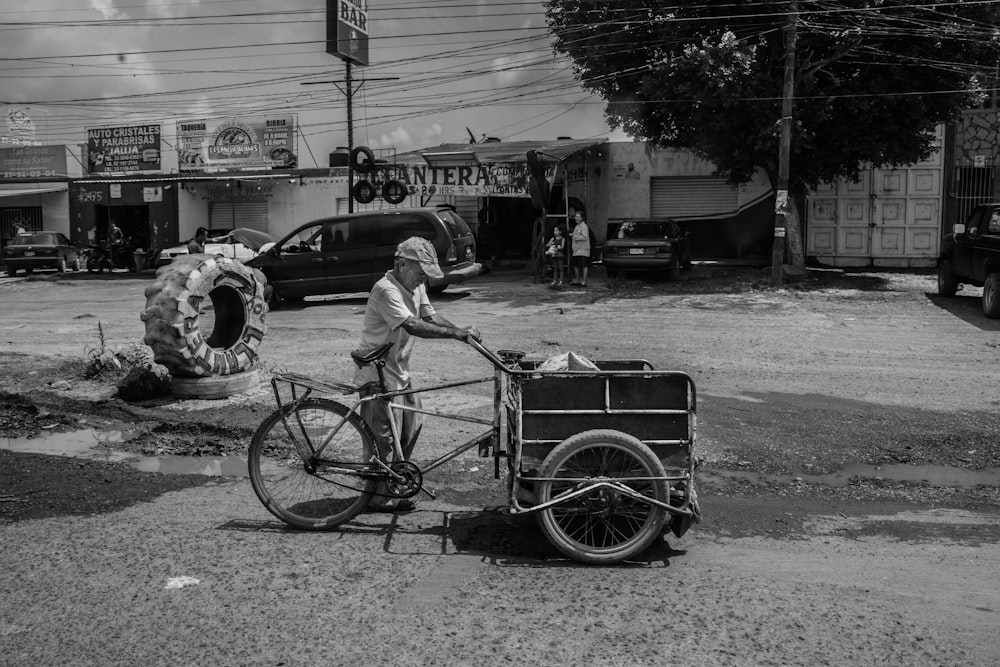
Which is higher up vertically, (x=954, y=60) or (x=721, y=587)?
(x=954, y=60)

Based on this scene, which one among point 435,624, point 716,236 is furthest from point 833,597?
point 716,236

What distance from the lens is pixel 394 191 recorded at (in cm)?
2388

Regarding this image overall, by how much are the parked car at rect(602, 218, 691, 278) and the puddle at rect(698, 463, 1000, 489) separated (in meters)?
13.7

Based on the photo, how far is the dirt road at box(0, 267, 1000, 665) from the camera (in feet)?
12.0

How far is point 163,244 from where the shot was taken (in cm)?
3142

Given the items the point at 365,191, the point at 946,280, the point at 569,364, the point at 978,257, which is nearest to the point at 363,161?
the point at 365,191

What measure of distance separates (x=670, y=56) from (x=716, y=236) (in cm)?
781

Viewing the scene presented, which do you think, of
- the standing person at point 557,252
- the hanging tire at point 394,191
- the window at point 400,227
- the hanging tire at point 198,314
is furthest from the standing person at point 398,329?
the hanging tire at point 394,191

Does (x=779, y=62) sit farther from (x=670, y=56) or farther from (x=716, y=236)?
(x=716, y=236)

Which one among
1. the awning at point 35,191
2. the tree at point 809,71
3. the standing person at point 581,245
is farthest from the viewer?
the awning at point 35,191

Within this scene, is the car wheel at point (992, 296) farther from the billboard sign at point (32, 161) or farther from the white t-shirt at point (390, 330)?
the billboard sign at point (32, 161)

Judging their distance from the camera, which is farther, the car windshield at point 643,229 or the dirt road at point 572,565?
the car windshield at point 643,229

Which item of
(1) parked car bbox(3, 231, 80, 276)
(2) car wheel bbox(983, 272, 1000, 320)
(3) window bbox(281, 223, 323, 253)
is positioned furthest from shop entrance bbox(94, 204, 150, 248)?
(2) car wheel bbox(983, 272, 1000, 320)

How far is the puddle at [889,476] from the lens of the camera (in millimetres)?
6305
